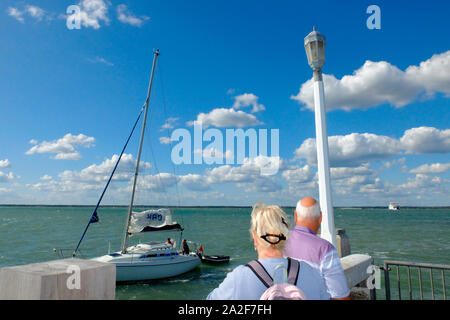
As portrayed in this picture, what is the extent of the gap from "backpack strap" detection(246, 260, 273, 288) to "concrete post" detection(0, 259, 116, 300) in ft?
3.69

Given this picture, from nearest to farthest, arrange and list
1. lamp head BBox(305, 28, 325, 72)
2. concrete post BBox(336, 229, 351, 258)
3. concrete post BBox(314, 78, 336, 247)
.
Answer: concrete post BBox(314, 78, 336, 247) < concrete post BBox(336, 229, 351, 258) < lamp head BBox(305, 28, 325, 72)

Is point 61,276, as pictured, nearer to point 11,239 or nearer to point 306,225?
point 306,225

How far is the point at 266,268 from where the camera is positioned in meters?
2.12

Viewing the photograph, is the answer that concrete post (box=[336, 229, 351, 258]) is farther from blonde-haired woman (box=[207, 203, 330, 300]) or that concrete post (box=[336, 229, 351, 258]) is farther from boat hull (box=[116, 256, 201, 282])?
boat hull (box=[116, 256, 201, 282])

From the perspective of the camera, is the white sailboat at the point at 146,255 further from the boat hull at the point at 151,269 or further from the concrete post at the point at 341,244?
the concrete post at the point at 341,244

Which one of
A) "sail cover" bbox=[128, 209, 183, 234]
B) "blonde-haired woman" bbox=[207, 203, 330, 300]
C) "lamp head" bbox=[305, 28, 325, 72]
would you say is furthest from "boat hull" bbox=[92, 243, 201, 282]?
"blonde-haired woman" bbox=[207, 203, 330, 300]

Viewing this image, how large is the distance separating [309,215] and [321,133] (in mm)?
3805

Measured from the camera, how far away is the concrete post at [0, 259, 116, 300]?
1978 mm

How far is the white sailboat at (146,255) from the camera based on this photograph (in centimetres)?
2186

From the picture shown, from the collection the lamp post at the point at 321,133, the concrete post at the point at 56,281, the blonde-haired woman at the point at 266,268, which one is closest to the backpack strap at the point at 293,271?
the blonde-haired woman at the point at 266,268

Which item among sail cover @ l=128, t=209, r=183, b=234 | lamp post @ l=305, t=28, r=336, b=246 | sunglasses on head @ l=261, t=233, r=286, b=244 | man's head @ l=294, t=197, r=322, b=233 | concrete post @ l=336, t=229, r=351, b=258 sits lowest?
sail cover @ l=128, t=209, r=183, b=234
